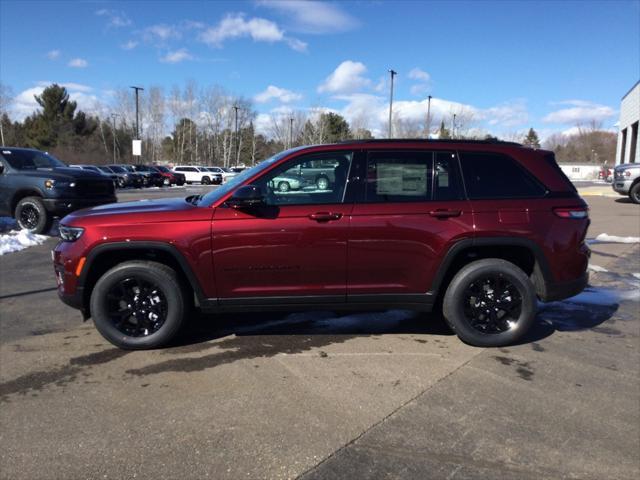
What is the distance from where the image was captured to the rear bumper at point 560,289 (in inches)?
181

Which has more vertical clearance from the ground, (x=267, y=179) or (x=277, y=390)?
(x=267, y=179)

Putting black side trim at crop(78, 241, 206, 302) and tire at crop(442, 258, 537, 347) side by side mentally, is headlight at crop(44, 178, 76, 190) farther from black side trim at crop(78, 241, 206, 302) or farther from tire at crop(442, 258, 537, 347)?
tire at crop(442, 258, 537, 347)

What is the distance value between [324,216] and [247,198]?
26.3 inches

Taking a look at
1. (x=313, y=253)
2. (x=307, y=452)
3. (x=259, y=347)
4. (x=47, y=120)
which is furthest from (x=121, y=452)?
(x=47, y=120)

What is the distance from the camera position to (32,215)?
36.6 feet

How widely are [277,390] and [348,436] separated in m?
0.81

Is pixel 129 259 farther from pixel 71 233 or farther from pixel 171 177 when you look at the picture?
pixel 171 177

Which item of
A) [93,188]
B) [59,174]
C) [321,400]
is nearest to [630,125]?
[93,188]

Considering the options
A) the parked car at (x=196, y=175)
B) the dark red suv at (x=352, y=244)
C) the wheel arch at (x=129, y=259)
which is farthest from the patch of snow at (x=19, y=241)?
the parked car at (x=196, y=175)

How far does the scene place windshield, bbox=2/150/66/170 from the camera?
11406 mm

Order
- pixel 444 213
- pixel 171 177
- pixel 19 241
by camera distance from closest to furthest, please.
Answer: pixel 444 213
pixel 19 241
pixel 171 177

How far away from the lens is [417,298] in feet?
15.0

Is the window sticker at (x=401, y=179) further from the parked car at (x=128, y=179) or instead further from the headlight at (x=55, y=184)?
the parked car at (x=128, y=179)

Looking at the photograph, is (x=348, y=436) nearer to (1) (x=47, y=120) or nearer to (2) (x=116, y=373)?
(2) (x=116, y=373)
